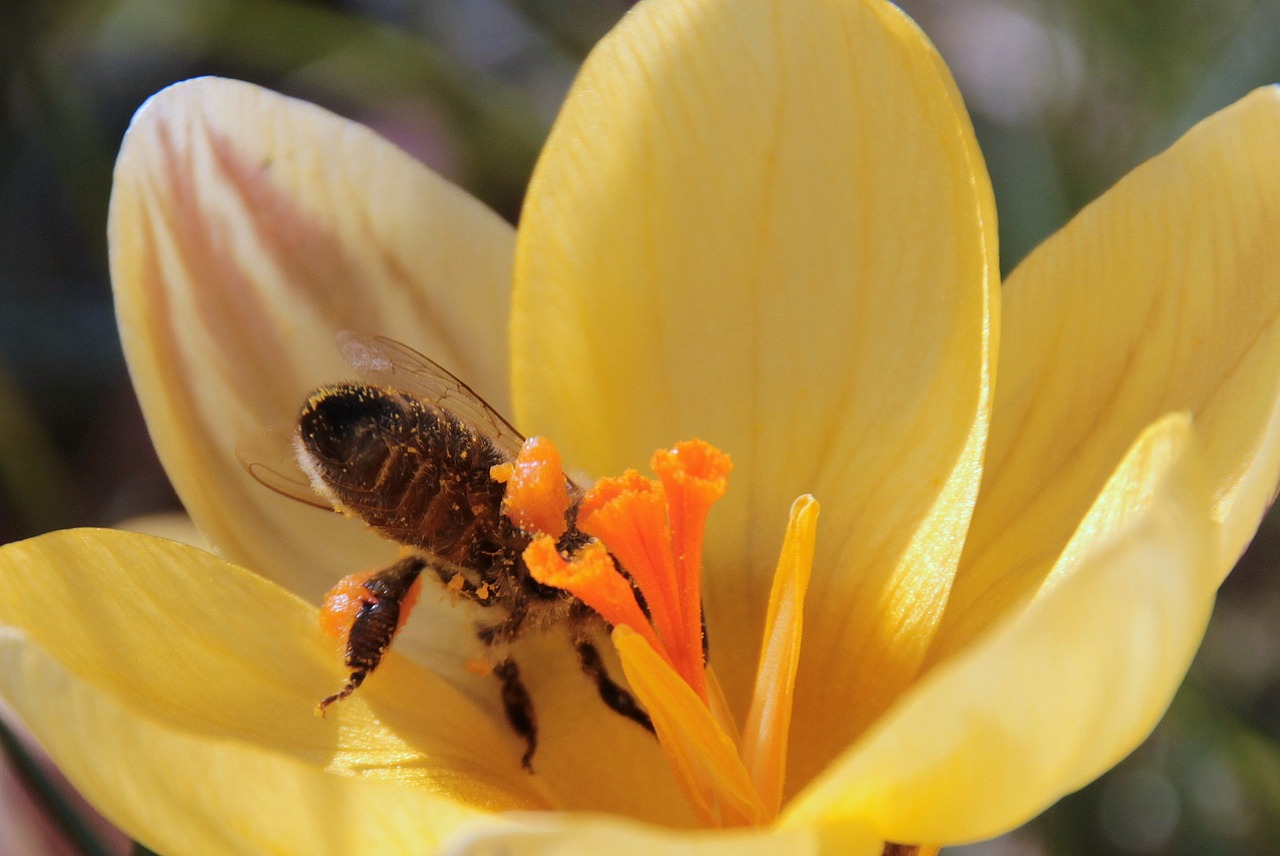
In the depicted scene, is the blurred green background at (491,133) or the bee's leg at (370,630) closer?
the bee's leg at (370,630)

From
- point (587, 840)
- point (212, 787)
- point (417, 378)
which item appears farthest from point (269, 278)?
point (587, 840)

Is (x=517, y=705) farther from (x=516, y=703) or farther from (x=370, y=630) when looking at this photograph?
(x=370, y=630)

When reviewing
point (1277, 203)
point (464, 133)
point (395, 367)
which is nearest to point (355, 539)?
point (395, 367)

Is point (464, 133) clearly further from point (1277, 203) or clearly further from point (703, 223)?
point (1277, 203)

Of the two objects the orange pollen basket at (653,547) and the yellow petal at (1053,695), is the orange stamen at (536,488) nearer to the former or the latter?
the orange pollen basket at (653,547)

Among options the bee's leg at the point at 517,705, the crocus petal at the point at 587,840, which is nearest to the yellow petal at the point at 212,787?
the crocus petal at the point at 587,840

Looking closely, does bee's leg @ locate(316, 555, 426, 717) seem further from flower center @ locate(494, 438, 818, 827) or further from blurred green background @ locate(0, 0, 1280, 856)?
blurred green background @ locate(0, 0, 1280, 856)

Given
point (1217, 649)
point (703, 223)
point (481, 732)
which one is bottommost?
point (1217, 649)
